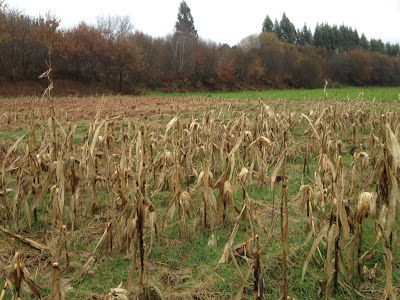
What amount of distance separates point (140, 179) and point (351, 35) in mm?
97432

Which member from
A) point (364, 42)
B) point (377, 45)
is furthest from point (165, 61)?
point (377, 45)

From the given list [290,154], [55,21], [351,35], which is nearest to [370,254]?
[290,154]

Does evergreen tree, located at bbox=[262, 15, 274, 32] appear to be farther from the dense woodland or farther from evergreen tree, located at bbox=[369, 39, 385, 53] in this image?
evergreen tree, located at bbox=[369, 39, 385, 53]

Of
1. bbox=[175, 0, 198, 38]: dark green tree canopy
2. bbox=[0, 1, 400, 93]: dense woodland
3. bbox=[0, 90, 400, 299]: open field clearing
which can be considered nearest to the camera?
bbox=[0, 90, 400, 299]: open field clearing

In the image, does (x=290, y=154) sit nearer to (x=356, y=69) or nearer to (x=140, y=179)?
(x=140, y=179)

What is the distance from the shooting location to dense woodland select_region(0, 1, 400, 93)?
32906 mm

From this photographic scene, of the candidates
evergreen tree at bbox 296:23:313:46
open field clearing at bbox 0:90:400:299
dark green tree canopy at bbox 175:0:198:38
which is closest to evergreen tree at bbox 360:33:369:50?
evergreen tree at bbox 296:23:313:46

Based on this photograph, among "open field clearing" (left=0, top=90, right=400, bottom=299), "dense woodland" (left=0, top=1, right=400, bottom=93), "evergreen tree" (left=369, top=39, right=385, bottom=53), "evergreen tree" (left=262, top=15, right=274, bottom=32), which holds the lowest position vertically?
"open field clearing" (left=0, top=90, right=400, bottom=299)

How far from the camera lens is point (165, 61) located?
149ft

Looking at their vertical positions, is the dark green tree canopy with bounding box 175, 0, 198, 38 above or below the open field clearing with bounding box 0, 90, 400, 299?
above

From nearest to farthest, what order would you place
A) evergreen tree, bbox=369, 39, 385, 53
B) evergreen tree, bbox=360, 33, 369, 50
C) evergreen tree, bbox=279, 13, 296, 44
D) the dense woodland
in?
1. the dense woodland
2. evergreen tree, bbox=279, 13, 296, 44
3. evergreen tree, bbox=360, 33, 369, 50
4. evergreen tree, bbox=369, 39, 385, 53

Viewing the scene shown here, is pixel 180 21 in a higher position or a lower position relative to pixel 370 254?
higher

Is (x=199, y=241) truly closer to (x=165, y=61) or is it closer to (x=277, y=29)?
(x=165, y=61)

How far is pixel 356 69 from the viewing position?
59.9 meters
